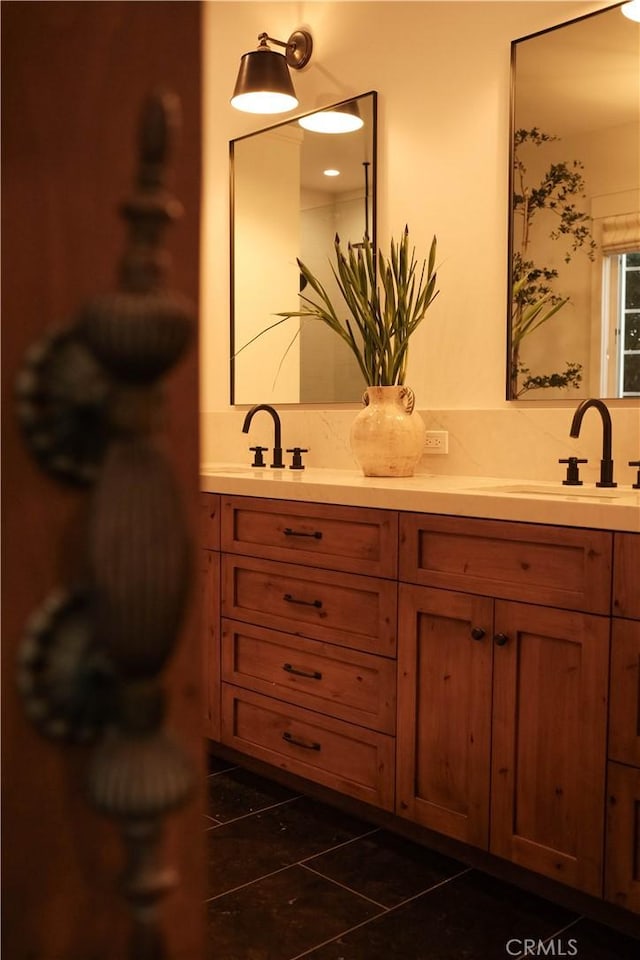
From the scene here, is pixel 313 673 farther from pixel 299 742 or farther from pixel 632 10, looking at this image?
pixel 632 10

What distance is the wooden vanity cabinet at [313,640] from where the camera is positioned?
225 cm

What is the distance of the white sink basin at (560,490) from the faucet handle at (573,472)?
1 centimetres

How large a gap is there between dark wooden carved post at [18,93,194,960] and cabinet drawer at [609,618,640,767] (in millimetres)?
1672

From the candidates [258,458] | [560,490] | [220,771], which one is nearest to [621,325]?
[560,490]

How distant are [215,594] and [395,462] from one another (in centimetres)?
66

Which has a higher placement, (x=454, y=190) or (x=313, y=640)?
(x=454, y=190)

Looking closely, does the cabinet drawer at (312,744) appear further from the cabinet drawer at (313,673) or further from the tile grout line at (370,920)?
the tile grout line at (370,920)

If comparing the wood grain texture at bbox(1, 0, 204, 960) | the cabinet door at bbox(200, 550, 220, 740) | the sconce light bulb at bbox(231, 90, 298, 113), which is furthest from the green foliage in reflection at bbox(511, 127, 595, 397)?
the wood grain texture at bbox(1, 0, 204, 960)

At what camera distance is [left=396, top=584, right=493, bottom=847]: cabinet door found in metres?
2.03

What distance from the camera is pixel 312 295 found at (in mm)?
3328

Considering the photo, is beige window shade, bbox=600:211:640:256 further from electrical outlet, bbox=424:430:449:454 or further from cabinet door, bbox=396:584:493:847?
cabinet door, bbox=396:584:493:847

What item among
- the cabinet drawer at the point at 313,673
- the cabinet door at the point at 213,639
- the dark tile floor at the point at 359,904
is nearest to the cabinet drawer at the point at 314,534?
the cabinet door at the point at 213,639

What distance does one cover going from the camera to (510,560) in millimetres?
1970

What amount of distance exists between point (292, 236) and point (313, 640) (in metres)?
1.66
